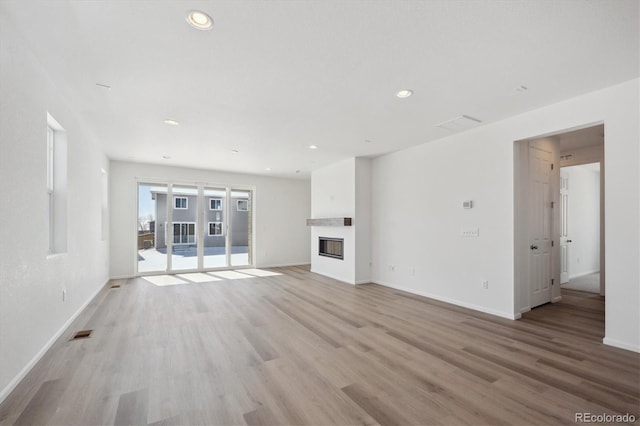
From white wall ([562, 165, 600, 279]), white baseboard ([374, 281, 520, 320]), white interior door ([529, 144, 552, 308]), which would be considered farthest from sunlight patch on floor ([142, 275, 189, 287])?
white wall ([562, 165, 600, 279])

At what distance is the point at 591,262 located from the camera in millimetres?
6957

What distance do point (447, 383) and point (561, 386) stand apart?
33.7 inches

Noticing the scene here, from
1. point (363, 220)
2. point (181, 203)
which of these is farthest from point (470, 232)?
point (181, 203)

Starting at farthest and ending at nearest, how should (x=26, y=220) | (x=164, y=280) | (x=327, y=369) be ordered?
(x=164, y=280) → (x=327, y=369) → (x=26, y=220)

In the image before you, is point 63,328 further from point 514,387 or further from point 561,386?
point 561,386

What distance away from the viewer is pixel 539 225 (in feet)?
14.4

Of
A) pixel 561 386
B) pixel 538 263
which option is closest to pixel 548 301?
pixel 538 263

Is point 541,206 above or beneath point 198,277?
above

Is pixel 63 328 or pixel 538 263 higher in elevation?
pixel 538 263

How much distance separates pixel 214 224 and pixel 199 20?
21.8 ft

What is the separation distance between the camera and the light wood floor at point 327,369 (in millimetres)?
1882

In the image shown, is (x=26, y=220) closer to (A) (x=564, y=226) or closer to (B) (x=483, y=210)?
(B) (x=483, y=210)

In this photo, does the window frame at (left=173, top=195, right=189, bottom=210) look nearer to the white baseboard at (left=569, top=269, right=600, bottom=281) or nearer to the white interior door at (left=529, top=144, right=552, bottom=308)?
the white interior door at (left=529, top=144, right=552, bottom=308)

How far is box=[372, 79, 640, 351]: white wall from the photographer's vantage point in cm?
289
